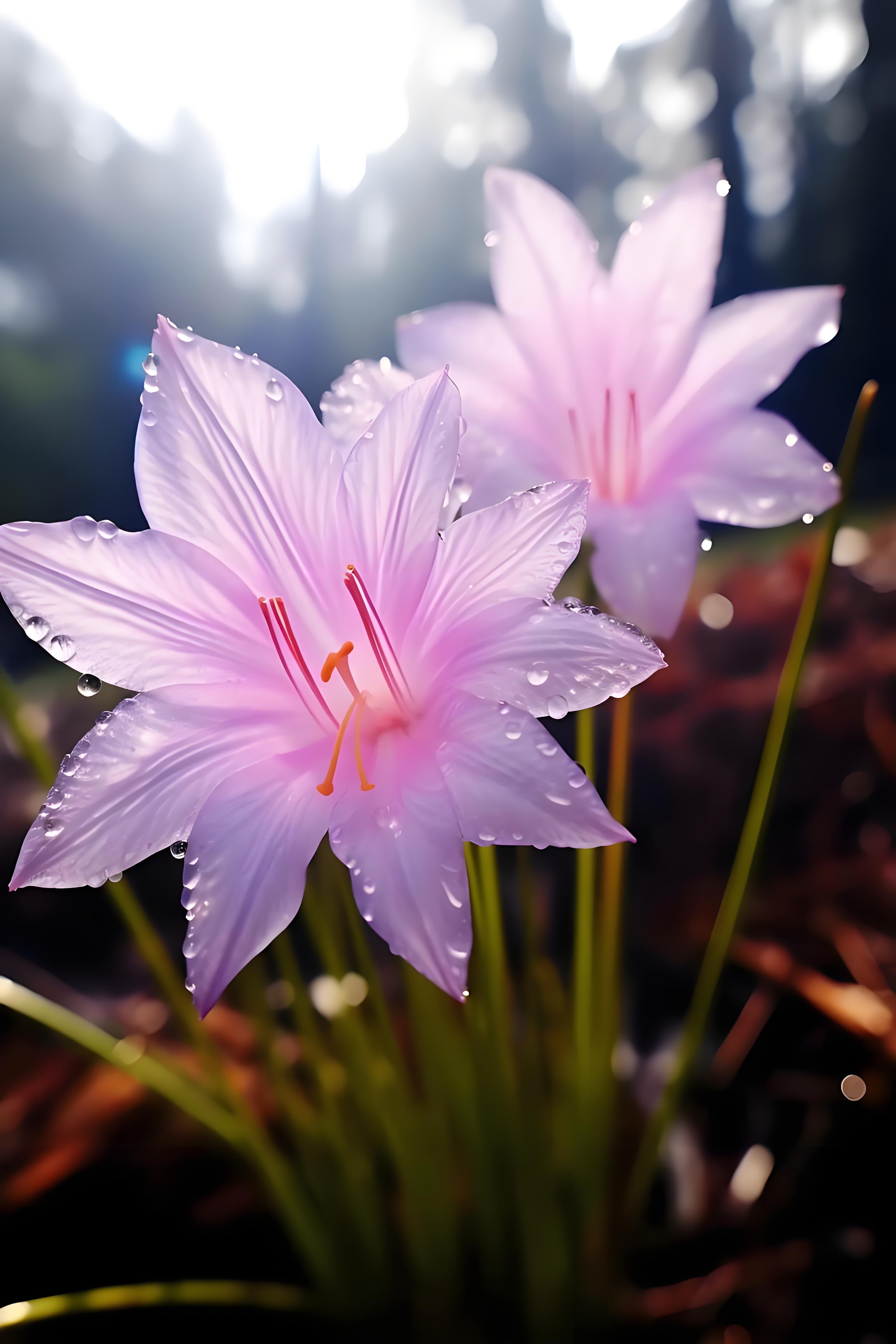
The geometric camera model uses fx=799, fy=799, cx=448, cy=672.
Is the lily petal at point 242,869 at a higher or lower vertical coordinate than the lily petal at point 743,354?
lower

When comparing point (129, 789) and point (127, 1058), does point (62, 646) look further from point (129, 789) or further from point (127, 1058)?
point (127, 1058)

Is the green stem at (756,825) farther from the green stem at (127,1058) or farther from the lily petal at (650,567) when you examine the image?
the green stem at (127,1058)

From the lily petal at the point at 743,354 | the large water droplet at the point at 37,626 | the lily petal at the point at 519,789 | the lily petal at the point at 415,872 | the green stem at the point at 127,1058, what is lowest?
the green stem at the point at 127,1058

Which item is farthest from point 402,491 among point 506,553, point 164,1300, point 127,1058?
point 164,1300

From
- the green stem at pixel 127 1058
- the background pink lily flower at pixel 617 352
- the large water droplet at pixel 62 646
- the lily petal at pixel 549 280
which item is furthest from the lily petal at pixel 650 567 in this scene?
the green stem at pixel 127 1058

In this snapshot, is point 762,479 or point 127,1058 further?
point 127,1058

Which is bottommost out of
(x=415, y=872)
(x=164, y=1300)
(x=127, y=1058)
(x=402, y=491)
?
(x=164, y=1300)

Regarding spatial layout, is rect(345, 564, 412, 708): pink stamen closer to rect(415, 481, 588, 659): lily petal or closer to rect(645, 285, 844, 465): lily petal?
rect(415, 481, 588, 659): lily petal

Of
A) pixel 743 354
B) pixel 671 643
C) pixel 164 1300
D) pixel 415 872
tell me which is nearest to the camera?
pixel 415 872

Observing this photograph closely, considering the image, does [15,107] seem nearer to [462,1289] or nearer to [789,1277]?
[462,1289]
